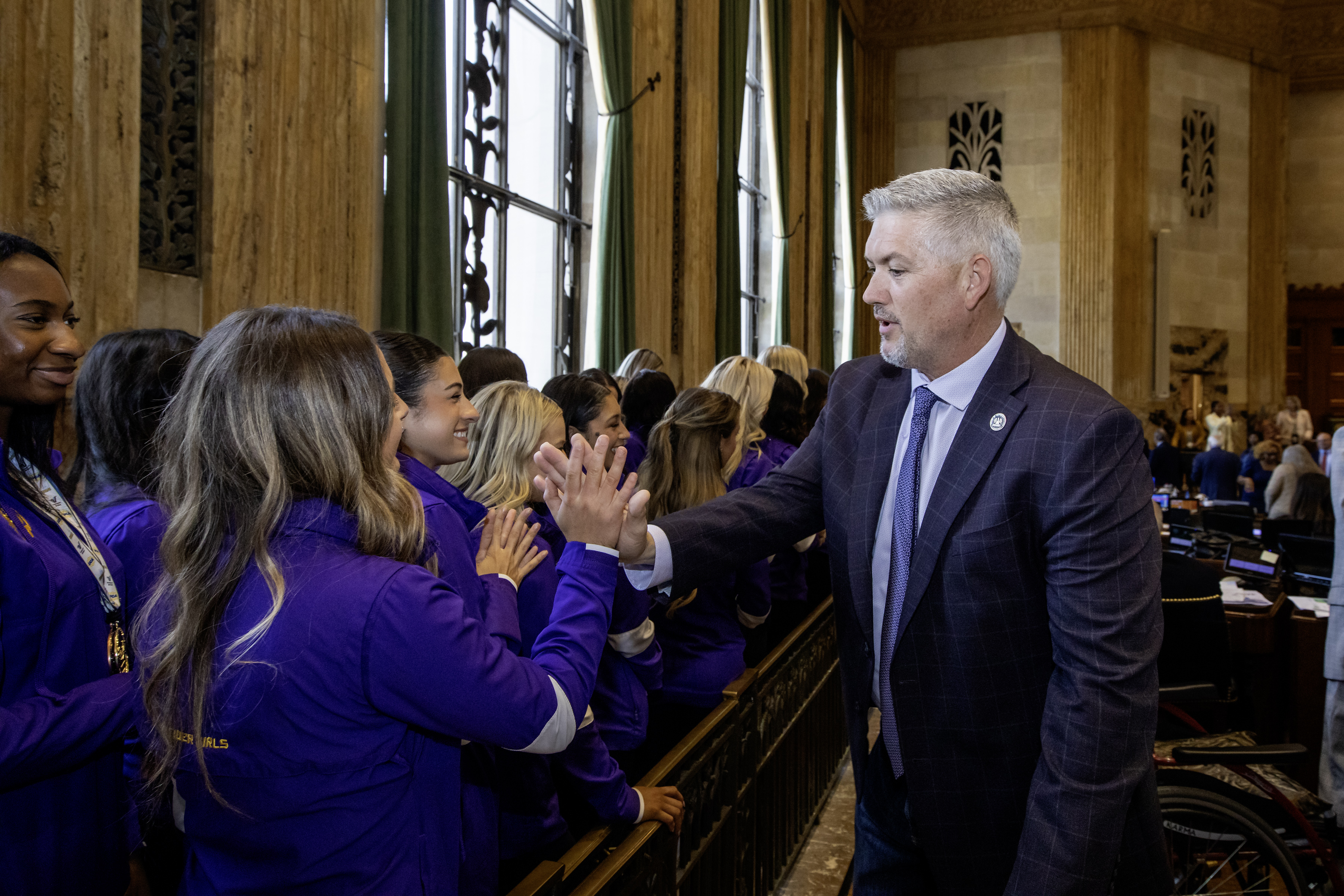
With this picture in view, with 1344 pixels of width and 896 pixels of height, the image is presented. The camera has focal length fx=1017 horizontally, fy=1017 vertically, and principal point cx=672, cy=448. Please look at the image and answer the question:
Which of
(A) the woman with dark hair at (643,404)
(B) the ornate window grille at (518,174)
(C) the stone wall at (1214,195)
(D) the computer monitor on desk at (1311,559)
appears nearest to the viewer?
(A) the woman with dark hair at (643,404)

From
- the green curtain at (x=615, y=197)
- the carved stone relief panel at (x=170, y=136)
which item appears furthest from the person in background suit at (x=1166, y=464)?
the carved stone relief panel at (x=170, y=136)

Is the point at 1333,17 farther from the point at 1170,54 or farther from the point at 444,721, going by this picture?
the point at 444,721

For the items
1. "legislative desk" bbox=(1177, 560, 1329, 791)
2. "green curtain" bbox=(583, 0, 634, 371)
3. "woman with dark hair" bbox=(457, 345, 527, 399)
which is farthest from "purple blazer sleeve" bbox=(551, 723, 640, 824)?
"green curtain" bbox=(583, 0, 634, 371)

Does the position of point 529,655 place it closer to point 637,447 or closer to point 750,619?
point 750,619

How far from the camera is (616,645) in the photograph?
8.01ft

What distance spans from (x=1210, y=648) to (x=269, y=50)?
428 cm

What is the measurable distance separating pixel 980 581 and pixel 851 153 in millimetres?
15862

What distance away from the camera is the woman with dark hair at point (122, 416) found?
2041mm

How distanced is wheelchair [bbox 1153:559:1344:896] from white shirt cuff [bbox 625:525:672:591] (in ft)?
4.66

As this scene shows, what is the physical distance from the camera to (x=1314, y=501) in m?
7.28

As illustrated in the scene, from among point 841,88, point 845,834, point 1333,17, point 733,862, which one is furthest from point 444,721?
point 1333,17

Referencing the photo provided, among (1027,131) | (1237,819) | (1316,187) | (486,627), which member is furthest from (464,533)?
(1316,187)

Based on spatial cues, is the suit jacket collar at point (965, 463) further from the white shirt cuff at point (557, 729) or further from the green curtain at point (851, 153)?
the green curtain at point (851, 153)

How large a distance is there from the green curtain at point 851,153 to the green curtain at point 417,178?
11.6 metres
